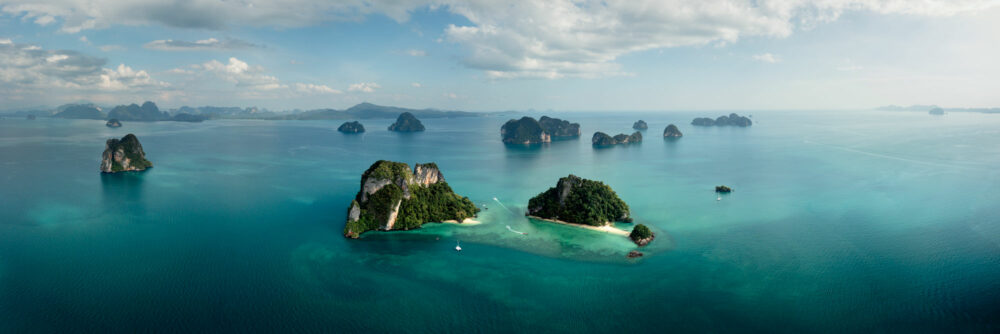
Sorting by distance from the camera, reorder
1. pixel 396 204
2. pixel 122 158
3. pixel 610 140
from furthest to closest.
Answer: pixel 610 140 → pixel 122 158 → pixel 396 204

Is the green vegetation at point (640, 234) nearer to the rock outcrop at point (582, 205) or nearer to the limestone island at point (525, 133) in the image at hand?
the rock outcrop at point (582, 205)

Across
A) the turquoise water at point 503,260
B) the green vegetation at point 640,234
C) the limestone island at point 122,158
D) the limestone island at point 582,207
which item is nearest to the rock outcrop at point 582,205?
the limestone island at point 582,207

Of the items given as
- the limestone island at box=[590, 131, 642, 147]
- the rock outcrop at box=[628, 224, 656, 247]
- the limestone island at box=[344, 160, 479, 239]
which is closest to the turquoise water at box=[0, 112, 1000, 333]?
the rock outcrop at box=[628, 224, 656, 247]

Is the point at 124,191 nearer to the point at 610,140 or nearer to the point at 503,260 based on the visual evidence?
the point at 503,260

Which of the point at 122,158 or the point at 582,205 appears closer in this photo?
the point at 582,205

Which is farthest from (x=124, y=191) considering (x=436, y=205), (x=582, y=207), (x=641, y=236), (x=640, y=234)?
(x=641, y=236)

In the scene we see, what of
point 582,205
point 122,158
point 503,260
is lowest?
point 503,260
